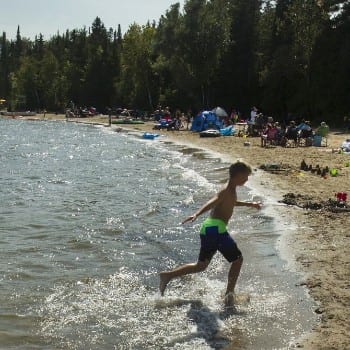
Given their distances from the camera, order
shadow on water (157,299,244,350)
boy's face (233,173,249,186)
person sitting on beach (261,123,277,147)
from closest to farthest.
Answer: shadow on water (157,299,244,350)
boy's face (233,173,249,186)
person sitting on beach (261,123,277,147)

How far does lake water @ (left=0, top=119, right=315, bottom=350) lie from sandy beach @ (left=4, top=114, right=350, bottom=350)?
259mm

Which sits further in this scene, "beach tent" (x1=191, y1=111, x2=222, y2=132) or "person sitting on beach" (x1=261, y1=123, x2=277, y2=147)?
Answer: "beach tent" (x1=191, y1=111, x2=222, y2=132)

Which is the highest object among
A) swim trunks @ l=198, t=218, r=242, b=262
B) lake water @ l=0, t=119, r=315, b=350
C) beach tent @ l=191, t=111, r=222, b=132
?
beach tent @ l=191, t=111, r=222, b=132

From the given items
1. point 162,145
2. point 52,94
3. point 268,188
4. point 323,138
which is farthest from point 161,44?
point 52,94

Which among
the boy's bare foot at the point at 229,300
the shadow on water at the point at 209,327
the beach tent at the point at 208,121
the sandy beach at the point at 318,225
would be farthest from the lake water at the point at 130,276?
the beach tent at the point at 208,121

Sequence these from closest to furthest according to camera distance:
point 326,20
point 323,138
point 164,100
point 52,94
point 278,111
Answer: point 323,138, point 326,20, point 278,111, point 164,100, point 52,94

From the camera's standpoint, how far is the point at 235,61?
56938mm

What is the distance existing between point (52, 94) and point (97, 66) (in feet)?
53.2

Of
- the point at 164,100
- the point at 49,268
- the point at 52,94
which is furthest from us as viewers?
the point at 52,94

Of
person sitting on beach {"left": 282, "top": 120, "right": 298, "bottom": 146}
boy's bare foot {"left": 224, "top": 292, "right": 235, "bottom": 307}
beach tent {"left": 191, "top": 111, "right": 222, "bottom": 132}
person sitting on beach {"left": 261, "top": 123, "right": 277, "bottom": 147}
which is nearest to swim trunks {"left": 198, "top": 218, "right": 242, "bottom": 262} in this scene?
boy's bare foot {"left": 224, "top": 292, "right": 235, "bottom": 307}

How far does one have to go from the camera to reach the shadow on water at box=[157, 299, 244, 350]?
5771 mm

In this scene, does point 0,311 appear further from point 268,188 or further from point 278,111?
point 278,111

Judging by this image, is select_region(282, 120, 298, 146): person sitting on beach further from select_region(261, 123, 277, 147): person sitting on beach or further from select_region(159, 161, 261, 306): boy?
select_region(159, 161, 261, 306): boy

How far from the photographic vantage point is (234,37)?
2224 inches
